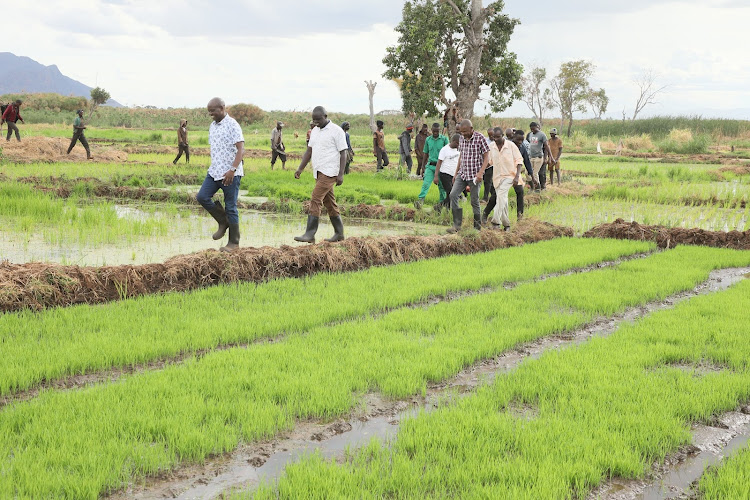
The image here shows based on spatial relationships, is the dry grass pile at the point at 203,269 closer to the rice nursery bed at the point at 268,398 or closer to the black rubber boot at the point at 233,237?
the black rubber boot at the point at 233,237

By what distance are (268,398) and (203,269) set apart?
3.49 m

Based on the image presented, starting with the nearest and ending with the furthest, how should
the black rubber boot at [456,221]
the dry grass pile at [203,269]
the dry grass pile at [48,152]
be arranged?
the dry grass pile at [203,269], the black rubber boot at [456,221], the dry grass pile at [48,152]

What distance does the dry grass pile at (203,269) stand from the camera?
607 cm

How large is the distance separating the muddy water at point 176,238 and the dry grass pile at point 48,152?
10068 mm

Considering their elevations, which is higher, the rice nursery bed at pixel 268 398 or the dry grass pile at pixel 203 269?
the dry grass pile at pixel 203 269

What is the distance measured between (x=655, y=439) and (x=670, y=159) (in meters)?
33.4

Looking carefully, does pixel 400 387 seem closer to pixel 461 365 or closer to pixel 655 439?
pixel 461 365

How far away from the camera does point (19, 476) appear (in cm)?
304

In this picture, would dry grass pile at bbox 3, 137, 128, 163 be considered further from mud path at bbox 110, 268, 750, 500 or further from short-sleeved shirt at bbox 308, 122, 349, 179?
mud path at bbox 110, 268, 750, 500

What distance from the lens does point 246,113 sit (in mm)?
64625

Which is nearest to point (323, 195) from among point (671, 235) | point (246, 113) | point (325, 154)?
point (325, 154)

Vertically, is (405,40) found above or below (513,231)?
above

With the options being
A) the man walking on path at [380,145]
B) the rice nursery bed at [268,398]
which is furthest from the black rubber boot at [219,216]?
the man walking on path at [380,145]

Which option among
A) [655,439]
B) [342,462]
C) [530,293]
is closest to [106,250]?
[530,293]
